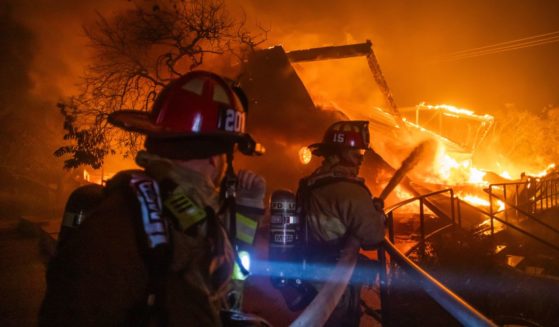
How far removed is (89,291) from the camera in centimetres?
97

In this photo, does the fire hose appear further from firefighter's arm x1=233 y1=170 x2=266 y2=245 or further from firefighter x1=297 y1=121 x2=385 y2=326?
firefighter's arm x1=233 y1=170 x2=266 y2=245

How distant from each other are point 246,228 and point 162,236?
0.84 m

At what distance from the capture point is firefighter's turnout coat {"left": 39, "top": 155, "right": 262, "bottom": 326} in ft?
3.20

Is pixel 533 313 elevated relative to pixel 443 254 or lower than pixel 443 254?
lower

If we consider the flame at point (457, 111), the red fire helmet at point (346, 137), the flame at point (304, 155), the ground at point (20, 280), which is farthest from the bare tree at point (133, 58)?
the flame at point (457, 111)

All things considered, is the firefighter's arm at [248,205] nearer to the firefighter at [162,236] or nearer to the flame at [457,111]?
the firefighter at [162,236]

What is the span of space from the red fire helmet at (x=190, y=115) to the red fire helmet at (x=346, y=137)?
203 cm

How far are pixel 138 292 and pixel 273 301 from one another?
4434 millimetres

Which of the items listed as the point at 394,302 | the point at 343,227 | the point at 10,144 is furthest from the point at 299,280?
the point at 10,144

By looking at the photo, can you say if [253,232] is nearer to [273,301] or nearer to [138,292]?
[138,292]

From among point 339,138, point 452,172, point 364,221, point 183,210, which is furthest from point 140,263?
point 452,172

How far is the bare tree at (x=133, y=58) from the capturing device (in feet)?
27.1

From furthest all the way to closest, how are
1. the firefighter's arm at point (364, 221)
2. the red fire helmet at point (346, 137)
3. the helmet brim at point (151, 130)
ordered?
the red fire helmet at point (346, 137), the firefighter's arm at point (364, 221), the helmet brim at point (151, 130)

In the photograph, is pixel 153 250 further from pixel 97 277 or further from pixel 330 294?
pixel 330 294
